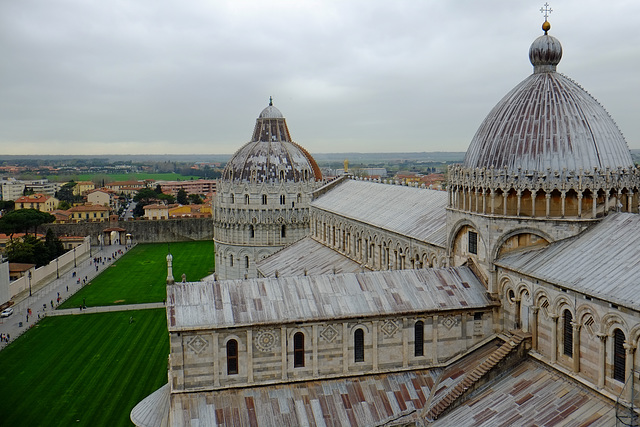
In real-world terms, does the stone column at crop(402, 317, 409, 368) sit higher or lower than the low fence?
higher

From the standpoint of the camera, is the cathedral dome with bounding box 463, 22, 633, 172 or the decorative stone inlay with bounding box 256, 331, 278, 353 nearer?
the decorative stone inlay with bounding box 256, 331, 278, 353

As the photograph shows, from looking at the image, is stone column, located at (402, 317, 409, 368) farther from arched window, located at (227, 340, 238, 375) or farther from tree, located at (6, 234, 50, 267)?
tree, located at (6, 234, 50, 267)

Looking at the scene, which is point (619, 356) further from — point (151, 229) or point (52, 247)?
point (151, 229)

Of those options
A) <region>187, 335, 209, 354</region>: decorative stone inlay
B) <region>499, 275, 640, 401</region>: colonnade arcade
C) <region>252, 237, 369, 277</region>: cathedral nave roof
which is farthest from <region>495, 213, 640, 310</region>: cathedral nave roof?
<region>252, 237, 369, 277</region>: cathedral nave roof

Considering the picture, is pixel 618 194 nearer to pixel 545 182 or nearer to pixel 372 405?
pixel 545 182

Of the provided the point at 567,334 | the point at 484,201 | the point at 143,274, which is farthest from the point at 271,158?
the point at 567,334

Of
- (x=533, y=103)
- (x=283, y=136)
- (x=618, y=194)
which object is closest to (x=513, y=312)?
(x=618, y=194)
